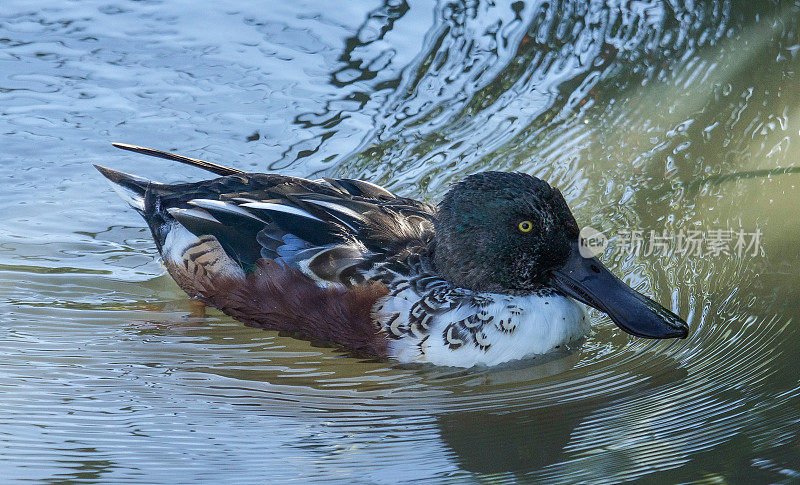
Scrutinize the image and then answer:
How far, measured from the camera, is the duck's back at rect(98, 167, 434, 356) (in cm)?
512

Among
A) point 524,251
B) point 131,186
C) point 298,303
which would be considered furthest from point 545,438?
point 131,186

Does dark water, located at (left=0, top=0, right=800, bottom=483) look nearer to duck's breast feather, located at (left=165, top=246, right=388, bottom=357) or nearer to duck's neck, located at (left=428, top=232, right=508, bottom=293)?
duck's breast feather, located at (left=165, top=246, right=388, bottom=357)

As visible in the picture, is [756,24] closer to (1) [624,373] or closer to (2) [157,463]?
(1) [624,373]

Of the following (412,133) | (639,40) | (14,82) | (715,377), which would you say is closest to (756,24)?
(639,40)

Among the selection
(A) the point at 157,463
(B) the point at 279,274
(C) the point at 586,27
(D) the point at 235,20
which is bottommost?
(A) the point at 157,463

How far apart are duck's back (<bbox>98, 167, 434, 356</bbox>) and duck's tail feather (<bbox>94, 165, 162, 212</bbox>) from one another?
0.30 metres

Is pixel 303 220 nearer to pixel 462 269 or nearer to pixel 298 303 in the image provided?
pixel 298 303

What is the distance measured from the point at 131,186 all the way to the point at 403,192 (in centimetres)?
177

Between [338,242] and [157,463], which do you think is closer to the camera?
[157,463]

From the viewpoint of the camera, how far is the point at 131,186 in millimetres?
6238

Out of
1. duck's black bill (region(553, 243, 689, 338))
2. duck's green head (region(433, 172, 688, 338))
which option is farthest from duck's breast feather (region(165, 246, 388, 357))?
duck's black bill (region(553, 243, 689, 338))

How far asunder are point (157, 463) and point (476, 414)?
1.37m

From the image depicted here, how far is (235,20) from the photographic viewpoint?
8.45 meters

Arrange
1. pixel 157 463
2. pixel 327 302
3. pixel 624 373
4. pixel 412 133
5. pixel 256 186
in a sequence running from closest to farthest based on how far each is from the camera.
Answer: pixel 157 463, pixel 624 373, pixel 327 302, pixel 256 186, pixel 412 133
